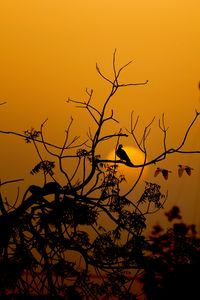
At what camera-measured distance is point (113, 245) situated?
14.8ft

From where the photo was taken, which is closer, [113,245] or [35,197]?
[35,197]

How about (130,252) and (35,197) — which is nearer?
(35,197)

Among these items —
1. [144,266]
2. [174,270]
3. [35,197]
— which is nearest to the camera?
[35,197]

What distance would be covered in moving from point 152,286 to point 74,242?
1340mm

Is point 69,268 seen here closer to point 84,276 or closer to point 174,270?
point 84,276

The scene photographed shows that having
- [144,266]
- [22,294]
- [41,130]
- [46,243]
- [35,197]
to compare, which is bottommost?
[22,294]

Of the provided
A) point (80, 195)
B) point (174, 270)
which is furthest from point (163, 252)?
point (80, 195)

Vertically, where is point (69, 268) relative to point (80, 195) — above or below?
below

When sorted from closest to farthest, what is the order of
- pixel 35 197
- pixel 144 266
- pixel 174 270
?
pixel 35 197 < pixel 144 266 < pixel 174 270

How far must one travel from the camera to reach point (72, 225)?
4422 mm

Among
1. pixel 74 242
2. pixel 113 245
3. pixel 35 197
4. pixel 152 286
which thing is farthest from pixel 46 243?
pixel 152 286

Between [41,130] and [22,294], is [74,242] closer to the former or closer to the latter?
[22,294]

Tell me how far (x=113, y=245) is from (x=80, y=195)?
868 millimetres

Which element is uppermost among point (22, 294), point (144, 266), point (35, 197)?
point (35, 197)
